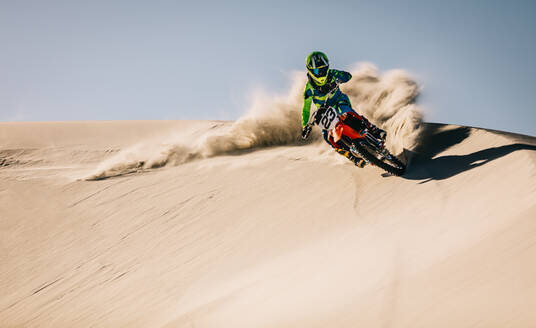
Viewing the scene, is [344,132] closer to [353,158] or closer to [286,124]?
[353,158]

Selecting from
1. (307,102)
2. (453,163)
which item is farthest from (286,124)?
(453,163)

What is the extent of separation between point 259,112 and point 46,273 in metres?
5.15

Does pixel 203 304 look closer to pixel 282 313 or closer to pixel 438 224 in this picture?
pixel 282 313

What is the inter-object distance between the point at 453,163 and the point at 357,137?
142cm

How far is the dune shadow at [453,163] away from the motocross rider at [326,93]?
75cm

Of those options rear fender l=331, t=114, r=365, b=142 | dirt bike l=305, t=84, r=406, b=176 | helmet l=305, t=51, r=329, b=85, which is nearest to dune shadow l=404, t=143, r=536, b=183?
dirt bike l=305, t=84, r=406, b=176

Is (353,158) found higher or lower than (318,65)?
lower

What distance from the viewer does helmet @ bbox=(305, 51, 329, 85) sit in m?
6.15

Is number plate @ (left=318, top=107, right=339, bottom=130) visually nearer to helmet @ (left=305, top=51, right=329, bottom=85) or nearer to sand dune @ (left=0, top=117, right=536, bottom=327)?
helmet @ (left=305, top=51, right=329, bottom=85)

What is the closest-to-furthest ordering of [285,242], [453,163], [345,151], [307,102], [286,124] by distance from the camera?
[285,242] < [453,163] < [345,151] < [307,102] < [286,124]

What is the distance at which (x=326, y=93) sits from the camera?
644 centimetres

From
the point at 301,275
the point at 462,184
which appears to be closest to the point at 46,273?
the point at 301,275

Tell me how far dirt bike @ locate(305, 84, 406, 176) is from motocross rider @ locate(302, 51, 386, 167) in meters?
0.07

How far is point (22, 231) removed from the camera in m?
7.58
